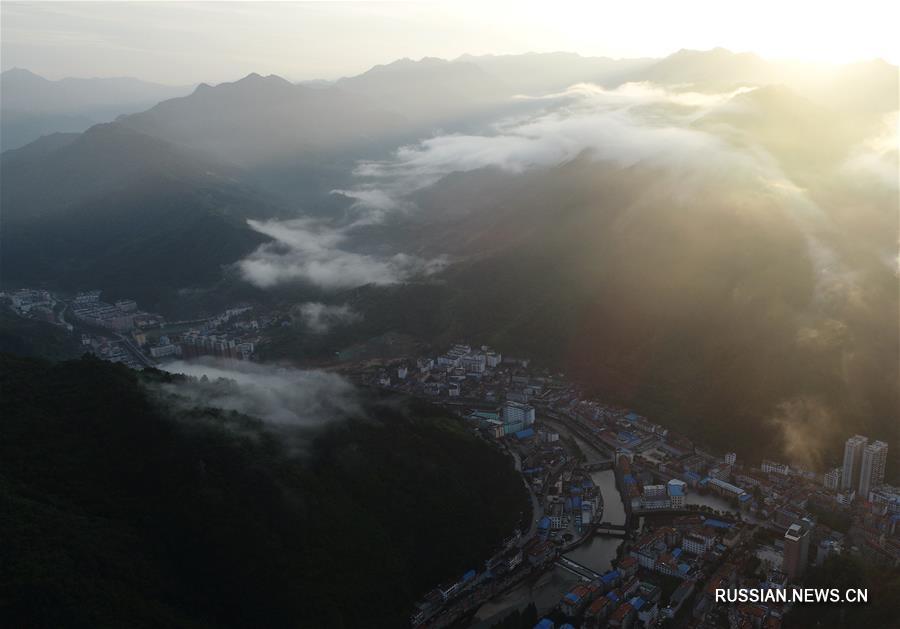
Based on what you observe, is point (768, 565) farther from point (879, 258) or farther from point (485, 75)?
point (485, 75)

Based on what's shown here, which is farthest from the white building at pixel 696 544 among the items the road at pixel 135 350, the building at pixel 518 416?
the road at pixel 135 350

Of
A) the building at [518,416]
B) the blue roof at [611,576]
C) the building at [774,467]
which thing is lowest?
the building at [774,467]

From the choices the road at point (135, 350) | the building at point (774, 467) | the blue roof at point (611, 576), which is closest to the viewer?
the blue roof at point (611, 576)

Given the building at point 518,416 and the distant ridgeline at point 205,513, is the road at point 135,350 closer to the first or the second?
the distant ridgeline at point 205,513

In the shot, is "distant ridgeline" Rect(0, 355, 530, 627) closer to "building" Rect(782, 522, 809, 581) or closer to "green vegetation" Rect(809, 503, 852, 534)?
"building" Rect(782, 522, 809, 581)

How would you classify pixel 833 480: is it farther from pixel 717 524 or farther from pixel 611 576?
pixel 611 576

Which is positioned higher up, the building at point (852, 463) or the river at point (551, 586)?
the building at point (852, 463)

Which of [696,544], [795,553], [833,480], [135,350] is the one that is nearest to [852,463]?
[833,480]

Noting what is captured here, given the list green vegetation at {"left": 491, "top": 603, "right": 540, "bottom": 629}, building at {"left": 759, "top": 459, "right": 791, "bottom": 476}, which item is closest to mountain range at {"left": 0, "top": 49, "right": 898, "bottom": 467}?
building at {"left": 759, "top": 459, "right": 791, "bottom": 476}
